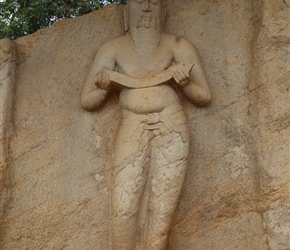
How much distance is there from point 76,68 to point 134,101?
0.73 meters

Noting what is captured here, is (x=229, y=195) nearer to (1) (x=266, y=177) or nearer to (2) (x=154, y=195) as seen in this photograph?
(1) (x=266, y=177)

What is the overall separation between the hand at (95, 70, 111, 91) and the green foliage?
2.55 m

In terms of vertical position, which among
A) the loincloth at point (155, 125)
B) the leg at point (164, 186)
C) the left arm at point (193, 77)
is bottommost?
the leg at point (164, 186)

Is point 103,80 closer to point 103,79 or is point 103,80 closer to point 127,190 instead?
point 103,79

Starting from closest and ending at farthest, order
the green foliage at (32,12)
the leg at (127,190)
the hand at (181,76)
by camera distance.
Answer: the leg at (127,190) → the hand at (181,76) → the green foliage at (32,12)

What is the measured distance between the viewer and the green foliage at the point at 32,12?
6.64 metres

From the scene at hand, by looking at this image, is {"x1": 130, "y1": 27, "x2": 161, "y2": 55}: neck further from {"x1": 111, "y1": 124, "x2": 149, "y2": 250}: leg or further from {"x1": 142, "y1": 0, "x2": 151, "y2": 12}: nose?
{"x1": 111, "y1": 124, "x2": 149, "y2": 250}: leg

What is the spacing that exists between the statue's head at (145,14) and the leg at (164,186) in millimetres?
973

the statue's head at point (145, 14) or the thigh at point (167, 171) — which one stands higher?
the statue's head at point (145, 14)

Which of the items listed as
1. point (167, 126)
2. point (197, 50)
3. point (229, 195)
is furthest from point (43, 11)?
point (229, 195)

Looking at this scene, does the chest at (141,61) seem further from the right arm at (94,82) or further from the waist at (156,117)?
the waist at (156,117)

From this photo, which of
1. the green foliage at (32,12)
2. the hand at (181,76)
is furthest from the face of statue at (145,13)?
the green foliage at (32,12)

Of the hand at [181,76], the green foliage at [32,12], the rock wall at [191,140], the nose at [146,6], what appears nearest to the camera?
the hand at [181,76]

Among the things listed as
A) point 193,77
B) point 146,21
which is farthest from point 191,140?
point 146,21
